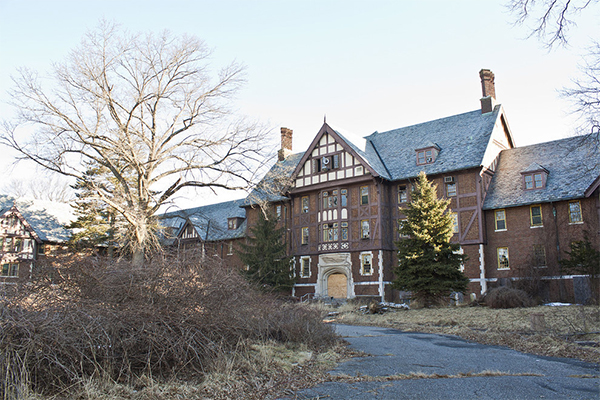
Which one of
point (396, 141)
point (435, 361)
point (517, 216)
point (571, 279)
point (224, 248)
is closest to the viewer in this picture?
point (435, 361)

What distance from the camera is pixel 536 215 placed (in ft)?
92.1

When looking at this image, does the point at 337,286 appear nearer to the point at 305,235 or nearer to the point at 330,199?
the point at 305,235

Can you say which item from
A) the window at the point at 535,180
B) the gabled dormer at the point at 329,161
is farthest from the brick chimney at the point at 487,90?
the gabled dormer at the point at 329,161

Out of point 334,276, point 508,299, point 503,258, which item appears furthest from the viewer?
point 334,276

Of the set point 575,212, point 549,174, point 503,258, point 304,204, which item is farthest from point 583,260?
point 304,204

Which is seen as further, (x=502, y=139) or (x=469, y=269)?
(x=502, y=139)

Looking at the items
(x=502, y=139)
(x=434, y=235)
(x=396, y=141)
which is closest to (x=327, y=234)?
(x=396, y=141)

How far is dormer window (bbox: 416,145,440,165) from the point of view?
104 ft

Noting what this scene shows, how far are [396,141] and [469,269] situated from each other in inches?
466

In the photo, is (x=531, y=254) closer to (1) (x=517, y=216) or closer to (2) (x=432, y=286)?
(1) (x=517, y=216)

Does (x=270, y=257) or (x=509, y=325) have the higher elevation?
(x=270, y=257)

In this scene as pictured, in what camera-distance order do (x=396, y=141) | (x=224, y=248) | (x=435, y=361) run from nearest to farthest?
→ 1. (x=435, y=361)
2. (x=396, y=141)
3. (x=224, y=248)

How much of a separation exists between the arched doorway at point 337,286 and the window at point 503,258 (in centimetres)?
1002

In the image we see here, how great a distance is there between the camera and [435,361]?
34.1 ft
